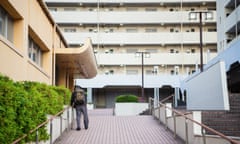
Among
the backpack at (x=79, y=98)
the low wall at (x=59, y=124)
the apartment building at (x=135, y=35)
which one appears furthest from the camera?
the apartment building at (x=135, y=35)

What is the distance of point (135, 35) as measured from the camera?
164 feet

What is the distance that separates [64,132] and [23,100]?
304 inches

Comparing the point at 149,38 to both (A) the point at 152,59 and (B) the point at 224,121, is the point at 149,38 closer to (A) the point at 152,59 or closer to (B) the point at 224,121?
(A) the point at 152,59

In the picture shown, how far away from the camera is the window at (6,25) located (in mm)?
14124

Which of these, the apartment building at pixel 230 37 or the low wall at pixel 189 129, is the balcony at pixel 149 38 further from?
the low wall at pixel 189 129

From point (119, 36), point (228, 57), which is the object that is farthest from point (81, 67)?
point (119, 36)

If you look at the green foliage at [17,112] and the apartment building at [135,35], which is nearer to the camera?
the green foliage at [17,112]

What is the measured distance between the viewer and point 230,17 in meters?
37.1

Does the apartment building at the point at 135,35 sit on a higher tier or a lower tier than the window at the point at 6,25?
higher

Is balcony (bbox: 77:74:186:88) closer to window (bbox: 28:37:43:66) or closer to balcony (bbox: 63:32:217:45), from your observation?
balcony (bbox: 63:32:217:45)

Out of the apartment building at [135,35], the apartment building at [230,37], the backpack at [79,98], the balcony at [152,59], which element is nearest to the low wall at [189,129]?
the backpack at [79,98]

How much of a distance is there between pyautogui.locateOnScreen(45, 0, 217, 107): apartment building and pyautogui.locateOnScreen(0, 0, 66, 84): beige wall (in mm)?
26400

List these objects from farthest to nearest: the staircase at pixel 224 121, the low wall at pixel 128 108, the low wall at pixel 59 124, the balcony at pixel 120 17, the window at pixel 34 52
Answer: the balcony at pixel 120 17 < the low wall at pixel 128 108 < the window at pixel 34 52 < the staircase at pixel 224 121 < the low wall at pixel 59 124

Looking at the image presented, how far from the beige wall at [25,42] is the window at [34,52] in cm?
18
